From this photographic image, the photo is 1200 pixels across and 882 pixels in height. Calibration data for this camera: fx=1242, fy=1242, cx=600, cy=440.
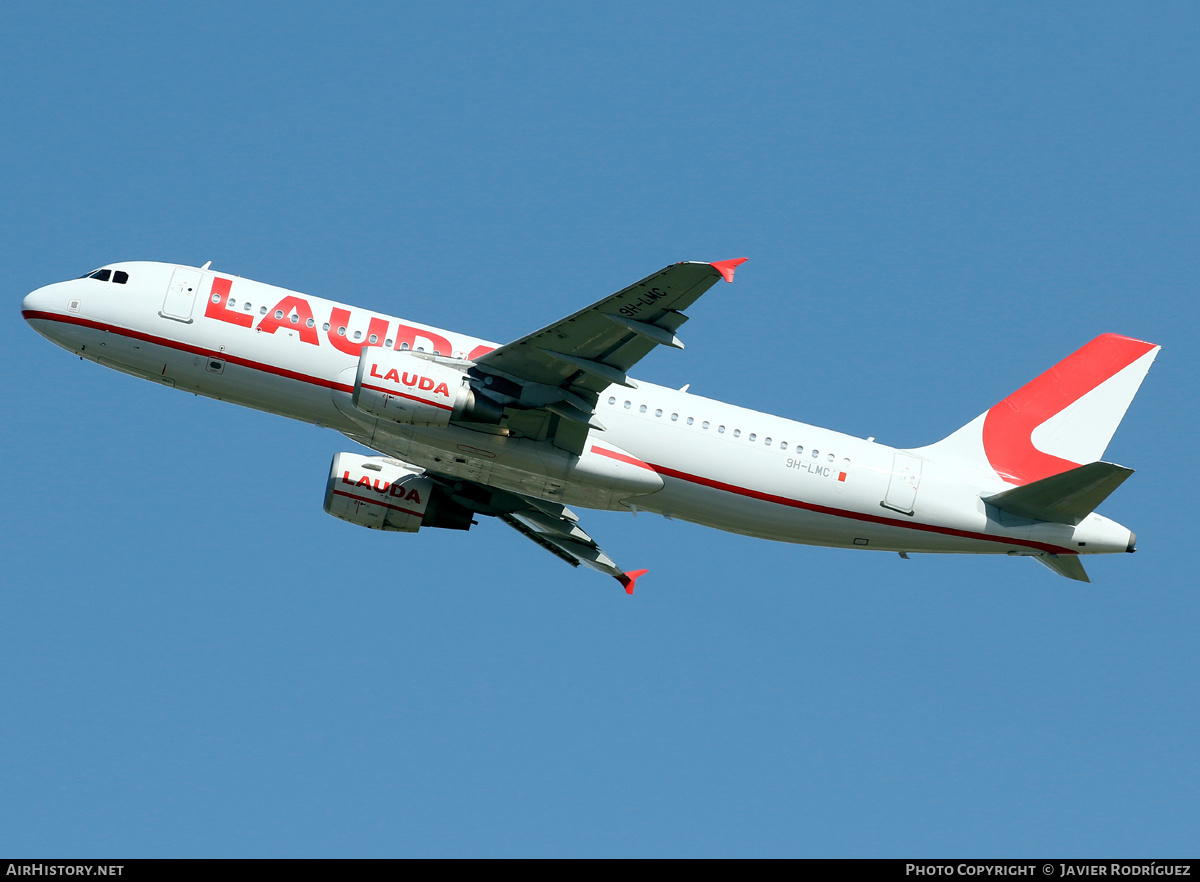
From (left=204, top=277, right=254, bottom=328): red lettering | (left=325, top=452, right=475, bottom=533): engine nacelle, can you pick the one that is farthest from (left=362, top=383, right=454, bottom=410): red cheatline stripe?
(left=325, top=452, right=475, bottom=533): engine nacelle

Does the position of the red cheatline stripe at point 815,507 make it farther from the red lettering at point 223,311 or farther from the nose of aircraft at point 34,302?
the nose of aircraft at point 34,302

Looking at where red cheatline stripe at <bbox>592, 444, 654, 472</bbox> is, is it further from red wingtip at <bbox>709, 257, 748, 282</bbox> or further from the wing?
red wingtip at <bbox>709, 257, 748, 282</bbox>

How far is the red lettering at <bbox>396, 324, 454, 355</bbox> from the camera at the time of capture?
3453cm

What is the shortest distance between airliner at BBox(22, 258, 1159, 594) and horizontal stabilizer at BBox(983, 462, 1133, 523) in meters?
0.06

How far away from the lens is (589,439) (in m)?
34.6

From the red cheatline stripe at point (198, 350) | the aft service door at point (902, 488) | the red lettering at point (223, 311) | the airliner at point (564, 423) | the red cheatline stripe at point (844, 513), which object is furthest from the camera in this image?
the aft service door at point (902, 488)

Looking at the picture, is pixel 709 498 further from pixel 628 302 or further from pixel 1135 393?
pixel 1135 393

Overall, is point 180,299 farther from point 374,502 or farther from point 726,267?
point 726,267

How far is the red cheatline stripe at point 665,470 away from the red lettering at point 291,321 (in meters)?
1.00

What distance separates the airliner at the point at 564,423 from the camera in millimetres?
32844

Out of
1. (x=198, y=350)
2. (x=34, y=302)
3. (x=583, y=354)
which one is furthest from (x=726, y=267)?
(x=34, y=302)

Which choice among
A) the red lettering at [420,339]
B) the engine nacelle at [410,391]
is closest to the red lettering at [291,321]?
the red lettering at [420,339]
